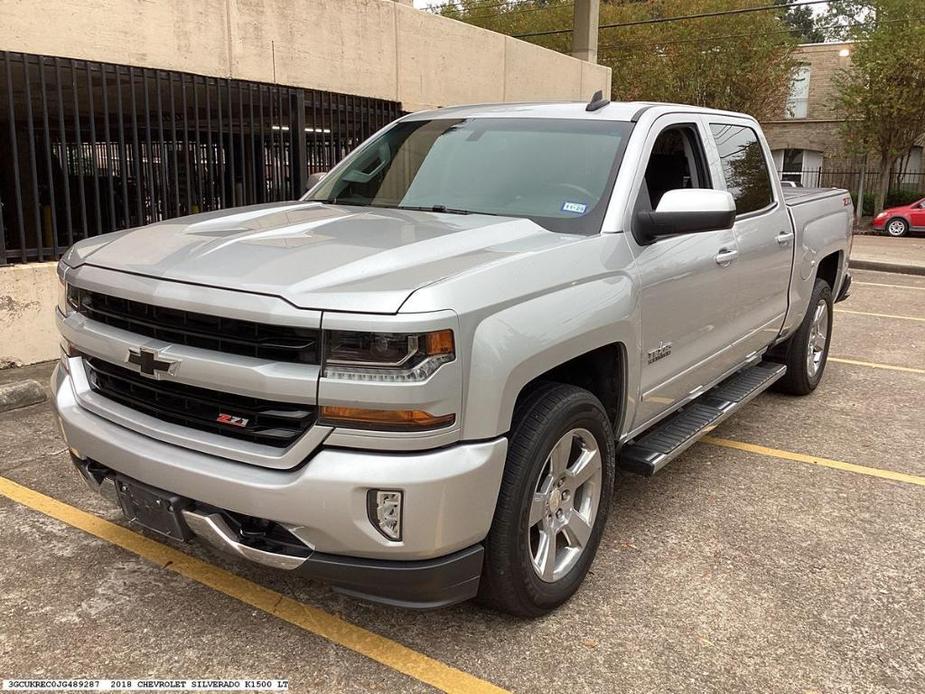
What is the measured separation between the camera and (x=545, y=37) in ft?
120

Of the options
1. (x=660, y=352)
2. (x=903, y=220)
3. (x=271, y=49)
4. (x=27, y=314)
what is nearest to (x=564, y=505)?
(x=660, y=352)

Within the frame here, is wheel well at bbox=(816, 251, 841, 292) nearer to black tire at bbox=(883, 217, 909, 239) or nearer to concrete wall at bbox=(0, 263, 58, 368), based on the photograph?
concrete wall at bbox=(0, 263, 58, 368)

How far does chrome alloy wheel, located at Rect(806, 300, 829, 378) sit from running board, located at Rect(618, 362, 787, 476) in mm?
630

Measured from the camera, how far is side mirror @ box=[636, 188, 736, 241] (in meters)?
3.39

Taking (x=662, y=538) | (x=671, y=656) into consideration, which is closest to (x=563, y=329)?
(x=671, y=656)

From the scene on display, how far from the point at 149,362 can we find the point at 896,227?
2623 centimetres

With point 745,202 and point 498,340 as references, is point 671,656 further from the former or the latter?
point 745,202

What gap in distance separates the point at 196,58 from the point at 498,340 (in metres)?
6.99

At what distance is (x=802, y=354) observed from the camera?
5980 millimetres

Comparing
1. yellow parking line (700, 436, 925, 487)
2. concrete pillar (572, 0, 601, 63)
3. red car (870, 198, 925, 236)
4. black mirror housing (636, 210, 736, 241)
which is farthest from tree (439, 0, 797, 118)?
black mirror housing (636, 210, 736, 241)

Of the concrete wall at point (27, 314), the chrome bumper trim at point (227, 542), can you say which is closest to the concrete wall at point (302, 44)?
the concrete wall at point (27, 314)

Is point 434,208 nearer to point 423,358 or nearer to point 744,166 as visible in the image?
point 423,358

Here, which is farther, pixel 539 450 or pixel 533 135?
pixel 533 135

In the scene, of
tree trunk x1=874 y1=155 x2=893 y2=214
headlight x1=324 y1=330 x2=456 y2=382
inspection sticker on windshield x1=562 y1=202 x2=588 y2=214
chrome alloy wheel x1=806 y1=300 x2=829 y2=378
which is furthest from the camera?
tree trunk x1=874 y1=155 x2=893 y2=214
